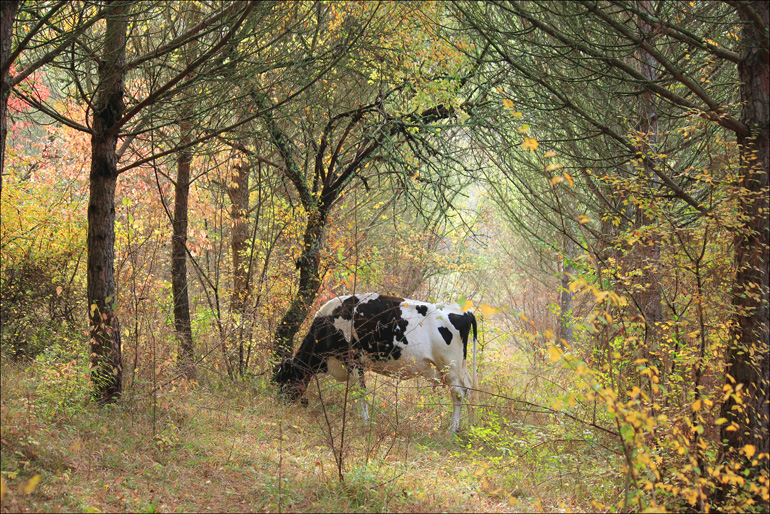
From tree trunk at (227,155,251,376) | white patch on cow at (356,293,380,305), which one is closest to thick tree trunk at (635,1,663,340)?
white patch on cow at (356,293,380,305)

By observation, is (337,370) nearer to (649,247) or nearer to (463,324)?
(463,324)

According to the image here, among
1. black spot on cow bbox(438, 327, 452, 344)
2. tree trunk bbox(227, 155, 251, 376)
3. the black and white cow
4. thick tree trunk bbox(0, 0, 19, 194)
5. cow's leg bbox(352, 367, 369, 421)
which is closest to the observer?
thick tree trunk bbox(0, 0, 19, 194)

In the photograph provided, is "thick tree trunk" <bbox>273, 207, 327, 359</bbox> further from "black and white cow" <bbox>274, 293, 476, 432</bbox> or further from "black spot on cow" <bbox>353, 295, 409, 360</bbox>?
"black spot on cow" <bbox>353, 295, 409, 360</bbox>

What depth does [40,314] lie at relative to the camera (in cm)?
697

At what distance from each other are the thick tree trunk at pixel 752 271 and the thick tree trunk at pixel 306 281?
554cm

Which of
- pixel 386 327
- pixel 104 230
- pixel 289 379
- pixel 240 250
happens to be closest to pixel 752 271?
pixel 386 327

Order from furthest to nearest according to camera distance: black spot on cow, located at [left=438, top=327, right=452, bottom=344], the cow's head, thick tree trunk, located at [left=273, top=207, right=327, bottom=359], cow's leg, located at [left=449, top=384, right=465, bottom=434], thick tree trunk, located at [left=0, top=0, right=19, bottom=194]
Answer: thick tree trunk, located at [left=273, top=207, right=327, bottom=359] → black spot on cow, located at [left=438, top=327, right=452, bottom=344] → the cow's head → cow's leg, located at [left=449, top=384, right=465, bottom=434] → thick tree trunk, located at [left=0, top=0, right=19, bottom=194]

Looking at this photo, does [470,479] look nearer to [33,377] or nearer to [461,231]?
[33,377]

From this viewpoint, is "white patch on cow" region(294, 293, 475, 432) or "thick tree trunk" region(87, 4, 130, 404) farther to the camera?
"white patch on cow" region(294, 293, 475, 432)

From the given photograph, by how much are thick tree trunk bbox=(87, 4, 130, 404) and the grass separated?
1.13 ft

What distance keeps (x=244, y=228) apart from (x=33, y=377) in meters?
5.41

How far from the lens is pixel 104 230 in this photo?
5.38m

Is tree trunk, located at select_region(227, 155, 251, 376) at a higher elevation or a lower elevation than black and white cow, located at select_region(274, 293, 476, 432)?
higher

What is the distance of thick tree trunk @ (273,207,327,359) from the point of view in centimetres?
853
